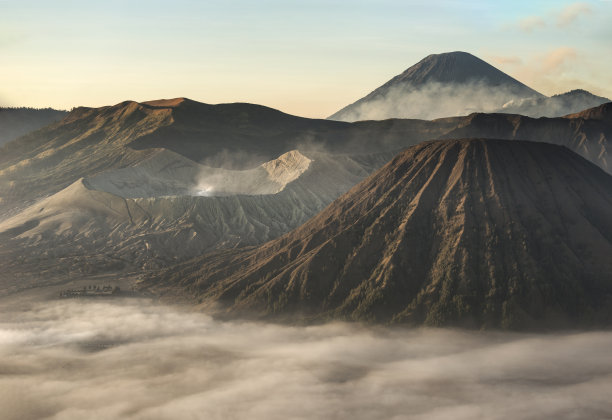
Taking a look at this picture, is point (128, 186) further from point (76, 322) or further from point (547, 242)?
point (547, 242)

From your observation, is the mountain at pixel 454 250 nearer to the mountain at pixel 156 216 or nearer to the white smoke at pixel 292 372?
the white smoke at pixel 292 372

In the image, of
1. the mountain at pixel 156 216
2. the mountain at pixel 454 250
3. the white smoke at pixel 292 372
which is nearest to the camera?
the white smoke at pixel 292 372

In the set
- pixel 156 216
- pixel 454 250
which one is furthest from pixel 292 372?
pixel 156 216

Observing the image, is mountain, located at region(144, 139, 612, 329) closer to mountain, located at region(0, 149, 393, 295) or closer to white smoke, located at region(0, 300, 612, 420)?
white smoke, located at region(0, 300, 612, 420)

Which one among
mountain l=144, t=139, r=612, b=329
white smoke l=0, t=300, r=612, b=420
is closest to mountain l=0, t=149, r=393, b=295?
mountain l=144, t=139, r=612, b=329

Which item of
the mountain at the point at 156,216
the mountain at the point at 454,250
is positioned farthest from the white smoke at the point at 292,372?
the mountain at the point at 156,216
